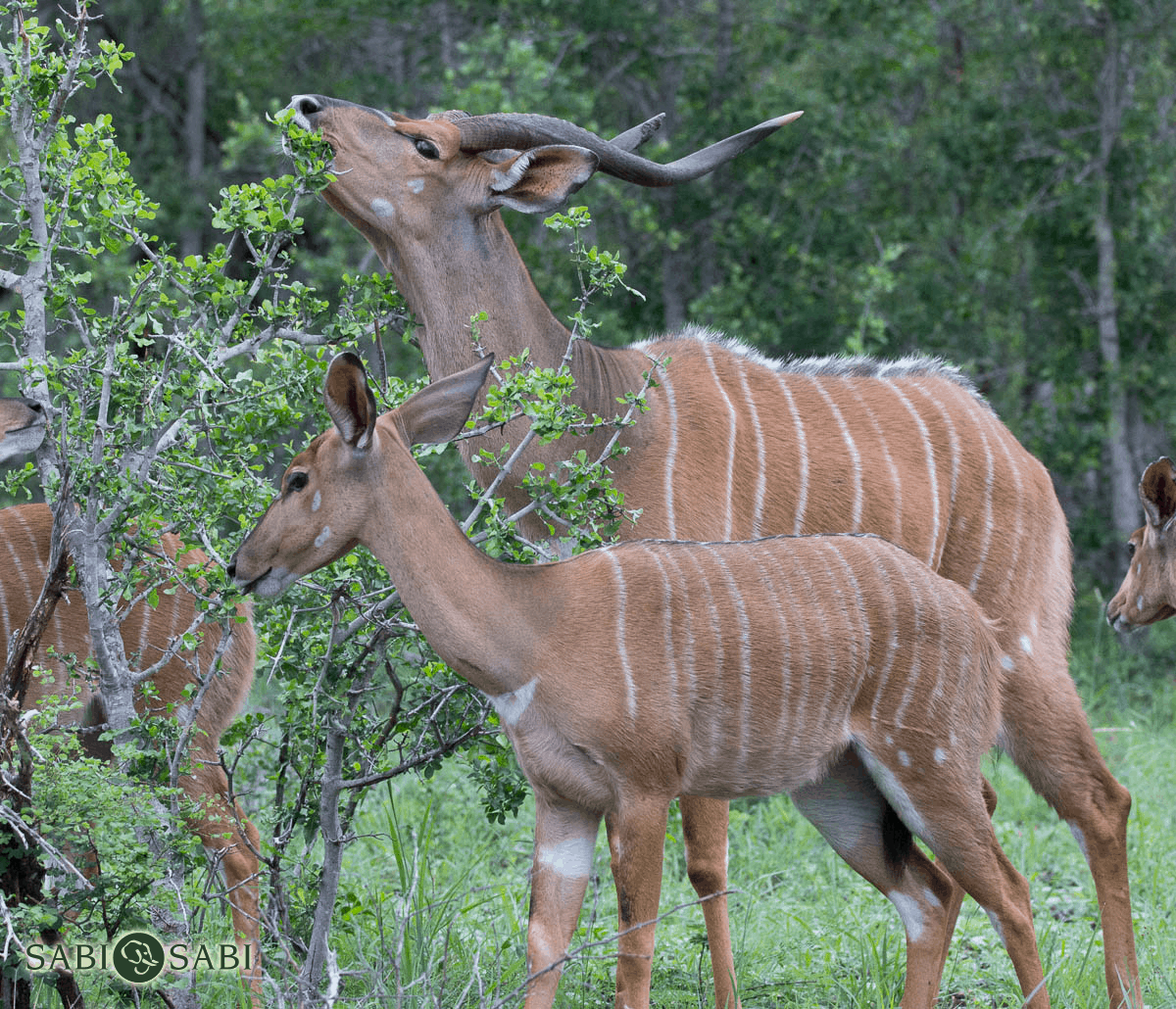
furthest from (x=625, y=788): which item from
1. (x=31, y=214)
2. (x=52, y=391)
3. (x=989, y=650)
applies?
(x=31, y=214)

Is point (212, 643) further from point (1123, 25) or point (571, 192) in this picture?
point (1123, 25)

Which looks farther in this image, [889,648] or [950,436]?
[950,436]

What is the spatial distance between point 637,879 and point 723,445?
1334 mm

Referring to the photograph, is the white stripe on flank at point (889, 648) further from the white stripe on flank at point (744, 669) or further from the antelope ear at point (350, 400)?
the antelope ear at point (350, 400)

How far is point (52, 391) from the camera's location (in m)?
3.16

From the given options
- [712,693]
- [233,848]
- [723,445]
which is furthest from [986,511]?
[233,848]

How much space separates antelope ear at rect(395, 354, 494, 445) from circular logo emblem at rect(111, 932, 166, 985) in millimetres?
1157

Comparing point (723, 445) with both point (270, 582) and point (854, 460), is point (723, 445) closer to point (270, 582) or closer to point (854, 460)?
point (854, 460)

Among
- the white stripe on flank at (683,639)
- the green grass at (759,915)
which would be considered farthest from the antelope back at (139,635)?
the white stripe on flank at (683,639)

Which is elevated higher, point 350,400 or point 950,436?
point 350,400

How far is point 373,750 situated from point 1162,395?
674cm

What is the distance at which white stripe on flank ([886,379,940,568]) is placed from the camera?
159 inches

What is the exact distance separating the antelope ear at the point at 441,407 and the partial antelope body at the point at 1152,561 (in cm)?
198

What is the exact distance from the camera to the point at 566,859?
3.05 meters
